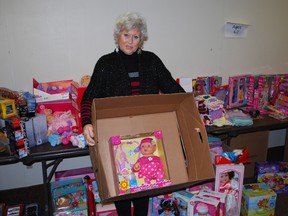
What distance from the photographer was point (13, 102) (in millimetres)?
1615

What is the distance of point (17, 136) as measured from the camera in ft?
5.08

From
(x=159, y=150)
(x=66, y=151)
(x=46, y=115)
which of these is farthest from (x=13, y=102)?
(x=159, y=150)

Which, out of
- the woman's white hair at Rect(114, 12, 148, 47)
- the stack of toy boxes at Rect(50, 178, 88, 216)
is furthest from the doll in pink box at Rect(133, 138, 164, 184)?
the stack of toy boxes at Rect(50, 178, 88, 216)

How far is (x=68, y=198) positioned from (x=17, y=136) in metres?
0.62

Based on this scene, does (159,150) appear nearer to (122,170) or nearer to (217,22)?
(122,170)

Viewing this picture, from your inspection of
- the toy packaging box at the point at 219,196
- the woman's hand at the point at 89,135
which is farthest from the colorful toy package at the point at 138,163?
the toy packaging box at the point at 219,196

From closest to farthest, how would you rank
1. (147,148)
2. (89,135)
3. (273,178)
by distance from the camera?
(89,135), (147,148), (273,178)

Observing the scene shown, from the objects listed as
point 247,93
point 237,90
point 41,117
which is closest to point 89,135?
point 41,117

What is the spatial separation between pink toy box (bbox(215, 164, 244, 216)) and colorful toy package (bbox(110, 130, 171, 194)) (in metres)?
0.74

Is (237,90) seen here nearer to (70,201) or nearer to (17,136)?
(70,201)

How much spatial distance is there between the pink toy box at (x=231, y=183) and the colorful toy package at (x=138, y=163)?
2.44 feet

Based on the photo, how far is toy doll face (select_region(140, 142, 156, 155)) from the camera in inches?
48.4

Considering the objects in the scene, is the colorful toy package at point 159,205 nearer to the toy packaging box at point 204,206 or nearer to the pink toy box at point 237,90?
the toy packaging box at point 204,206

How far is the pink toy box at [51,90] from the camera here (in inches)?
75.2
